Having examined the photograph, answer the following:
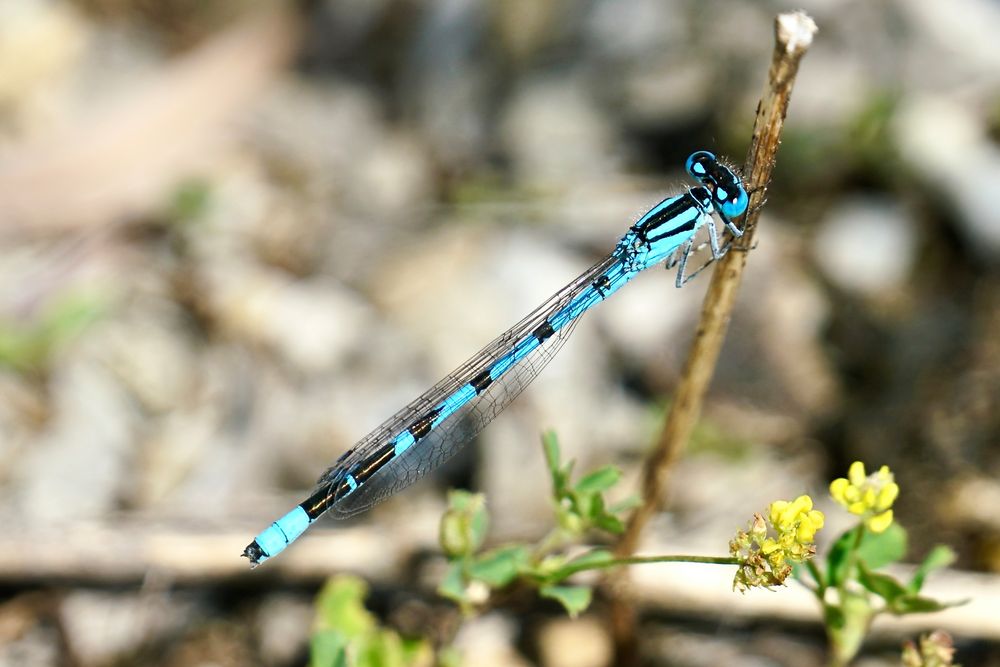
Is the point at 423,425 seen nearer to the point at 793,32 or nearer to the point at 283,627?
the point at 283,627

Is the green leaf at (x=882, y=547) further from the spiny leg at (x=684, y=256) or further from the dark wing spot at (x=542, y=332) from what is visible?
the dark wing spot at (x=542, y=332)

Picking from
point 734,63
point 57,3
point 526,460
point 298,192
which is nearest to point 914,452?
point 526,460

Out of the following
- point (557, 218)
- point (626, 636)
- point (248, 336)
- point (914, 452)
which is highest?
point (557, 218)

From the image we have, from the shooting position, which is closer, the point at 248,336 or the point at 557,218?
the point at 248,336

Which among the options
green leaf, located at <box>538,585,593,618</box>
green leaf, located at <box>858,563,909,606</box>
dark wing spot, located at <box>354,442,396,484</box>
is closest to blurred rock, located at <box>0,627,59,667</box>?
dark wing spot, located at <box>354,442,396,484</box>

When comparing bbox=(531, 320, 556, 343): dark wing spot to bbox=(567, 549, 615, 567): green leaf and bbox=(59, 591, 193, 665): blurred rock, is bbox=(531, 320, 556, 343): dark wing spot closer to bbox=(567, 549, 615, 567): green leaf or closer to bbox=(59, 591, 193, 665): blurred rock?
bbox=(567, 549, 615, 567): green leaf

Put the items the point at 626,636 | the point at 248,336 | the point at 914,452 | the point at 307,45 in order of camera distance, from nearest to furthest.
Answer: the point at 626,636, the point at 914,452, the point at 248,336, the point at 307,45

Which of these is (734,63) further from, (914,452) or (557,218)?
(914,452)
